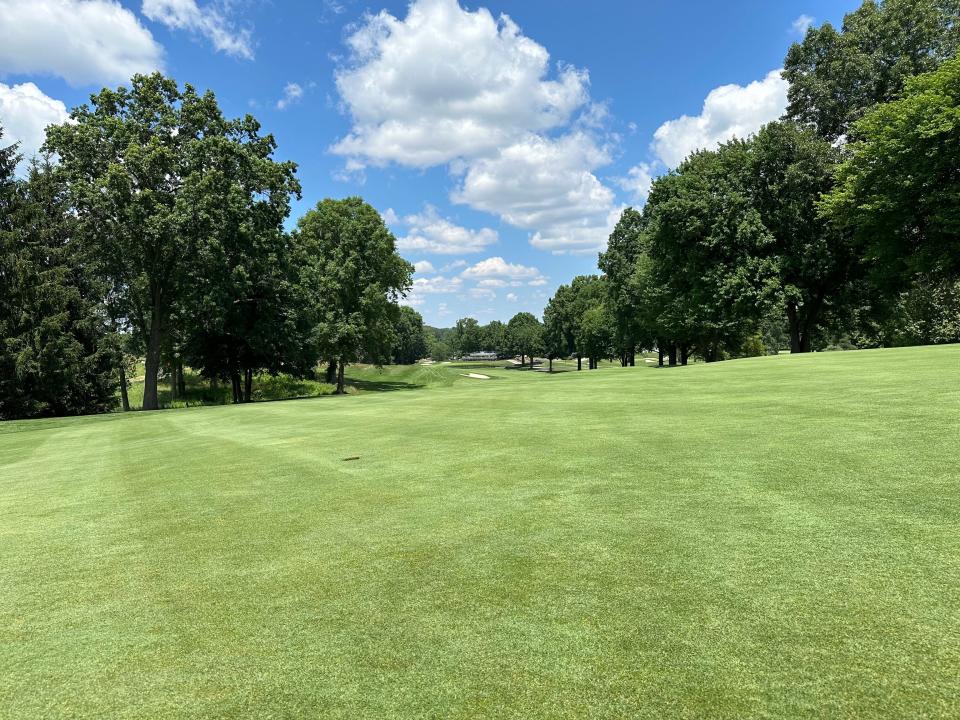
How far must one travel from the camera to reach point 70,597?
500 cm

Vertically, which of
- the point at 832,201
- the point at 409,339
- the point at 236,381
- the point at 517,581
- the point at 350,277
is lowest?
the point at 517,581

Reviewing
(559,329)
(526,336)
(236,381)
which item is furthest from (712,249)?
(526,336)

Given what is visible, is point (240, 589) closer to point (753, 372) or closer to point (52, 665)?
point (52, 665)

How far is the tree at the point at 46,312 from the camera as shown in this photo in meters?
35.1

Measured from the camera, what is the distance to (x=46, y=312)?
3719cm

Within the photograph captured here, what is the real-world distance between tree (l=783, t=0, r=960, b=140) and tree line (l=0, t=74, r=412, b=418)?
41614 mm

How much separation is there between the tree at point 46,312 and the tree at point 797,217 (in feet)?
158

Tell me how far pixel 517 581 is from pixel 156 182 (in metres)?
40.2

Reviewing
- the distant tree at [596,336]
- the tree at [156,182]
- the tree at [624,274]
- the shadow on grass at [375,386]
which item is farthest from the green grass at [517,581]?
the distant tree at [596,336]

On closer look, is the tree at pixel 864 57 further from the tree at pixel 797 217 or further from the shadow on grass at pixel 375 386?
the shadow on grass at pixel 375 386

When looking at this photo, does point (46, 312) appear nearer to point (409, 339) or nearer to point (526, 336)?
point (526, 336)

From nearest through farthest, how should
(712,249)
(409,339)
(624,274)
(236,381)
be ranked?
(712,249) → (236,381) → (624,274) → (409,339)

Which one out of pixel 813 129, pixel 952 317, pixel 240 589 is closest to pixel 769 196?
pixel 813 129

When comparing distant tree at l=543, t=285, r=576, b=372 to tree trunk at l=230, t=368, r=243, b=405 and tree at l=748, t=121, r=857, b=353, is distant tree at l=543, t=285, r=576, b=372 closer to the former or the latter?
tree at l=748, t=121, r=857, b=353
